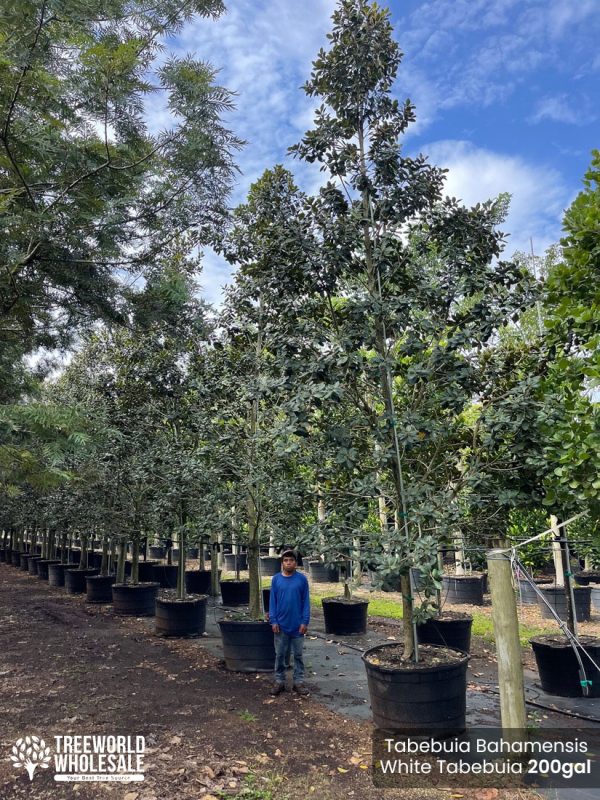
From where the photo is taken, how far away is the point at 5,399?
6719 millimetres

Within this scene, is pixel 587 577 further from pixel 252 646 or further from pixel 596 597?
pixel 252 646

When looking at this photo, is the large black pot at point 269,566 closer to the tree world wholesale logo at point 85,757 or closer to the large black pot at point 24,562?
the large black pot at point 24,562

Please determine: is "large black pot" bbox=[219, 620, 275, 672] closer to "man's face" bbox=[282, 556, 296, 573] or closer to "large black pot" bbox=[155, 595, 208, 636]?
"man's face" bbox=[282, 556, 296, 573]

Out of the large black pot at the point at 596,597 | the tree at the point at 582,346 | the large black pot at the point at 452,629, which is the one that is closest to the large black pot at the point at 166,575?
the large black pot at the point at 452,629

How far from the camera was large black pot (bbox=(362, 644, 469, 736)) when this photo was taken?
4.13m

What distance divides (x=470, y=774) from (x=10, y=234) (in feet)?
18.9

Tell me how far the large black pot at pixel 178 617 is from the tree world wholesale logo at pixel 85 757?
399 centimetres

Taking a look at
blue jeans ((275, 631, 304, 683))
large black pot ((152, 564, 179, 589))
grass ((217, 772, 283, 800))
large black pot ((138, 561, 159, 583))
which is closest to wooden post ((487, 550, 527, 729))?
grass ((217, 772, 283, 800))

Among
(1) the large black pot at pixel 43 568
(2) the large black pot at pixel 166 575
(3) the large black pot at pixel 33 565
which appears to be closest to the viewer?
(2) the large black pot at pixel 166 575

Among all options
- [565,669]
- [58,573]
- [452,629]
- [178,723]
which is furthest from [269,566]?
[178,723]

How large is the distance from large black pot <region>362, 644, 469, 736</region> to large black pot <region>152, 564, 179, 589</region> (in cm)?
1111

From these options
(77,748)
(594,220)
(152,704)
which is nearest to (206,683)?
(152,704)

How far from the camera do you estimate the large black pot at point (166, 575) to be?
14.4 meters

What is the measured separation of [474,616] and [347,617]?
3083 millimetres
